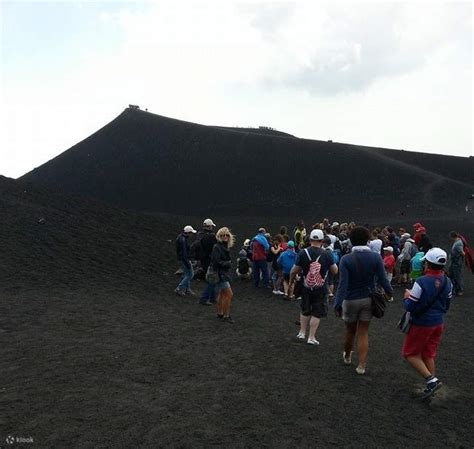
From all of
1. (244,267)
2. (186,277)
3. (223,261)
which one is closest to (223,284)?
(223,261)

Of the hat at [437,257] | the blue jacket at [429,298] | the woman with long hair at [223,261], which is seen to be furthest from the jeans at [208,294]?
the hat at [437,257]

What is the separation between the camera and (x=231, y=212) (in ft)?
130

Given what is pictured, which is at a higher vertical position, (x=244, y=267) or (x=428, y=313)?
(x=428, y=313)

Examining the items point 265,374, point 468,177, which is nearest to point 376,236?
point 265,374

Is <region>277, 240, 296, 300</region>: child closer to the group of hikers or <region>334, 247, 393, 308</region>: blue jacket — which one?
the group of hikers

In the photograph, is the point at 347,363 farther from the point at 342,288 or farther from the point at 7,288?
the point at 7,288

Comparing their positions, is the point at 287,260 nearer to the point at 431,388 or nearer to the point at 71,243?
the point at 431,388

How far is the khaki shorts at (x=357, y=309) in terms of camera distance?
6.30 meters

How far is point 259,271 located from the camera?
14422 mm

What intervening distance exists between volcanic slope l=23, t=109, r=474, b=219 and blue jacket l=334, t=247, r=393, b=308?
3238 centimetres

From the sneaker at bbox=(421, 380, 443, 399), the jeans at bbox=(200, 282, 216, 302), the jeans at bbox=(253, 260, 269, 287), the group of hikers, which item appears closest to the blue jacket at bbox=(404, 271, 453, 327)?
the group of hikers

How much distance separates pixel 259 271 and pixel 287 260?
1.96m

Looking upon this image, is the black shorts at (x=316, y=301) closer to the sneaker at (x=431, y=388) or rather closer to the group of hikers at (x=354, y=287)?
the group of hikers at (x=354, y=287)

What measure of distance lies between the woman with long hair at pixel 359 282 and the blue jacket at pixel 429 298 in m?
0.66
